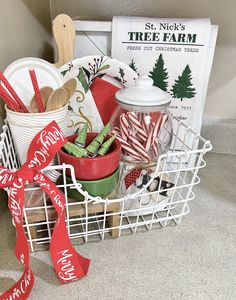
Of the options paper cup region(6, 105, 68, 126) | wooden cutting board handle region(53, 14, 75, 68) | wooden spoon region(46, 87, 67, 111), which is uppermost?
wooden cutting board handle region(53, 14, 75, 68)

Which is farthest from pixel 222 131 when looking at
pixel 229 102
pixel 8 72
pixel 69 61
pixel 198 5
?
pixel 8 72

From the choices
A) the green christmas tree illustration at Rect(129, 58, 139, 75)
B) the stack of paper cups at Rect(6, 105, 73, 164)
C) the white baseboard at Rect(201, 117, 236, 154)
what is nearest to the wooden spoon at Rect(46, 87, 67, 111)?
the stack of paper cups at Rect(6, 105, 73, 164)

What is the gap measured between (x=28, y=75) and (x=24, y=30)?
0.14 m

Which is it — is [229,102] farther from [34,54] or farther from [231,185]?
[34,54]

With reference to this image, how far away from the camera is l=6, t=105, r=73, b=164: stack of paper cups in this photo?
1.70 feet

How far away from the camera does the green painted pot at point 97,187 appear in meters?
0.51

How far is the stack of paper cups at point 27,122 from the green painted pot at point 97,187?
10 centimetres

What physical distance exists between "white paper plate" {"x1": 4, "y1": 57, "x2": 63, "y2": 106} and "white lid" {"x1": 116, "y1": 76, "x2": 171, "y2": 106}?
0.15 meters

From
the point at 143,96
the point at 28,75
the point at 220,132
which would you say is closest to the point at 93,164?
the point at 143,96

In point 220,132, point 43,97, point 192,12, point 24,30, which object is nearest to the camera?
point 43,97

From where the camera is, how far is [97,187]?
0.51 meters

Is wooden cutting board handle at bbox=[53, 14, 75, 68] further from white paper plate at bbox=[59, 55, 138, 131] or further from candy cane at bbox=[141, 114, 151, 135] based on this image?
candy cane at bbox=[141, 114, 151, 135]

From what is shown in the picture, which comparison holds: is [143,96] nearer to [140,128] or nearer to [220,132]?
[140,128]

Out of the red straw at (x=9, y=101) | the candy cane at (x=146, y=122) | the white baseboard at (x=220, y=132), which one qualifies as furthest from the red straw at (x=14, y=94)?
the white baseboard at (x=220, y=132)
